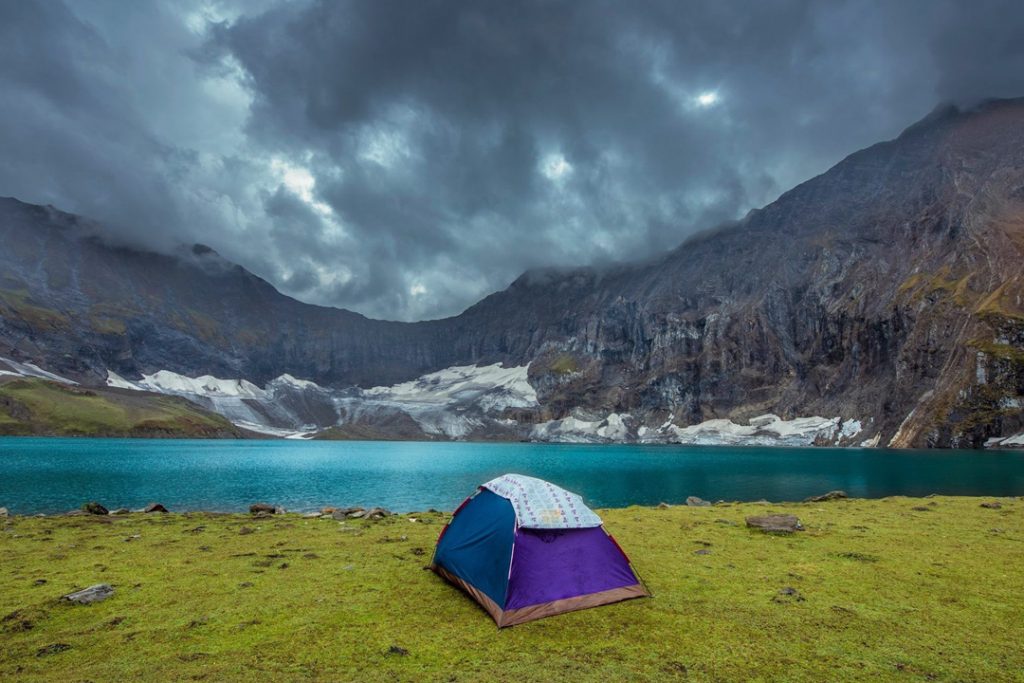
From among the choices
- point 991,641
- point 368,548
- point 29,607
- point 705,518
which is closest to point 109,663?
point 29,607

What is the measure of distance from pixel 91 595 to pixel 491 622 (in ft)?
31.8

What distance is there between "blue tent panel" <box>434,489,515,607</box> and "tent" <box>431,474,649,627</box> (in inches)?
1.0

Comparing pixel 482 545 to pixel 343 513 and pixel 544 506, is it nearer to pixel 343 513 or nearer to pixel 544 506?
pixel 544 506

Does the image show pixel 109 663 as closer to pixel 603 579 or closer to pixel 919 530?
pixel 603 579

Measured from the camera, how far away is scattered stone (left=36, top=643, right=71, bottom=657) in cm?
998

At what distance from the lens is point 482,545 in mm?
14305

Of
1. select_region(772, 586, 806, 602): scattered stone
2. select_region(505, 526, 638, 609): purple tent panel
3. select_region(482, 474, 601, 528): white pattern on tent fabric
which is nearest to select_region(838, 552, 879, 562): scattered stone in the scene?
select_region(772, 586, 806, 602): scattered stone

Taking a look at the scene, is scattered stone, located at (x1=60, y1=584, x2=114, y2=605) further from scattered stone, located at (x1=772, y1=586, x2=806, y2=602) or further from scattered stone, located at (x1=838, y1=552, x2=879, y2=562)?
scattered stone, located at (x1=838, y1=552, x2=879, y2=562)

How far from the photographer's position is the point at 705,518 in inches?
1006

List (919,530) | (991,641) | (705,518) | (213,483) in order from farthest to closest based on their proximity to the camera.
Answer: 1. (213,483)
2. (705,518)
3. (919,530)
4. (991,641)

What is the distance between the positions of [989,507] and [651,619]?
83.2ft

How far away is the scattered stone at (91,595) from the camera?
41.9 ft

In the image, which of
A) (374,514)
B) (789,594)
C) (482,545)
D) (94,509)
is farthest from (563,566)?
(94,509)

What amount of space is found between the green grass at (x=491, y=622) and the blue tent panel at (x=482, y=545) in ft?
2.14
